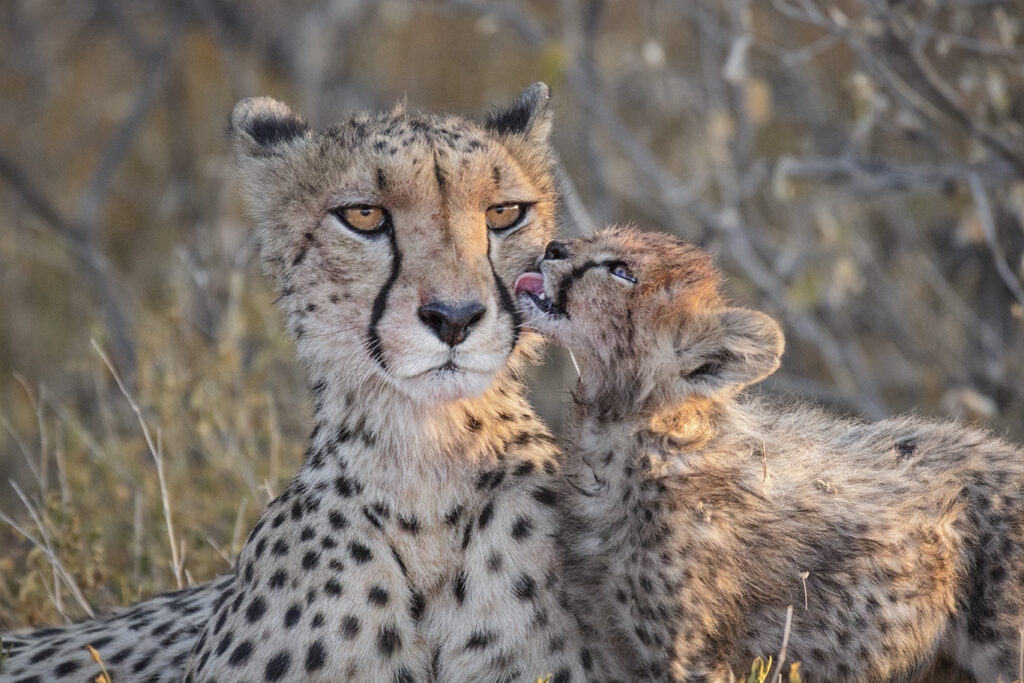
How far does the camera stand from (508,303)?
251 centimetres

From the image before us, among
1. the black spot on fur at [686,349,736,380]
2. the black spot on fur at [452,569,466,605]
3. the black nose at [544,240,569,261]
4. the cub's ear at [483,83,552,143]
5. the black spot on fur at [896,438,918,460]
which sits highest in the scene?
the cub's ear at [483,83,552,143]

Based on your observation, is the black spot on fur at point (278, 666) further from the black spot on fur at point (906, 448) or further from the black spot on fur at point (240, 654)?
the black spot on fur at point (906, 448)

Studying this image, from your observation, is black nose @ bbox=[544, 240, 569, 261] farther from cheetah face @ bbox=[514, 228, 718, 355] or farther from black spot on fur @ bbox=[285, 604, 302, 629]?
black spot on fur @ bbox=[285, 604, 302, 629]

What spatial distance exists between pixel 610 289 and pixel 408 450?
50 cm

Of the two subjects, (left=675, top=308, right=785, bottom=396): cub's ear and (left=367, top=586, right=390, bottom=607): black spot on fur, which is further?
(left=367, top=586, right=390, bottom=607): black spot on fur

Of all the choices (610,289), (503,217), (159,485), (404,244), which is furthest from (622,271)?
(159,485)

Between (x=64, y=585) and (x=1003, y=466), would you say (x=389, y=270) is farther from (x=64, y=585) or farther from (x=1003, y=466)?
(x=64, y=585)

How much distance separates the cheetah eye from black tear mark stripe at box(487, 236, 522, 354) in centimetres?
6

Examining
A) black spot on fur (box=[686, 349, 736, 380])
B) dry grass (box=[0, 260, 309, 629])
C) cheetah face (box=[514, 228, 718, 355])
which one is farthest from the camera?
dry grass (box=[0, 260, 309, 629])

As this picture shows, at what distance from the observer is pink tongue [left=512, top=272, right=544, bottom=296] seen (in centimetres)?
251

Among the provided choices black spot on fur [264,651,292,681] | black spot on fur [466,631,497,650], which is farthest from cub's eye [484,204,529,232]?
black spot on fur [264,651,292,681]

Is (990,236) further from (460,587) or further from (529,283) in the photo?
(460,587)

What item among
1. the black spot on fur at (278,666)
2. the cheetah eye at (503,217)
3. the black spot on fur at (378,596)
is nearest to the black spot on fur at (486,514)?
the black spot on fur at (378,596)

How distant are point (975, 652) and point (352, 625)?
120 cm
